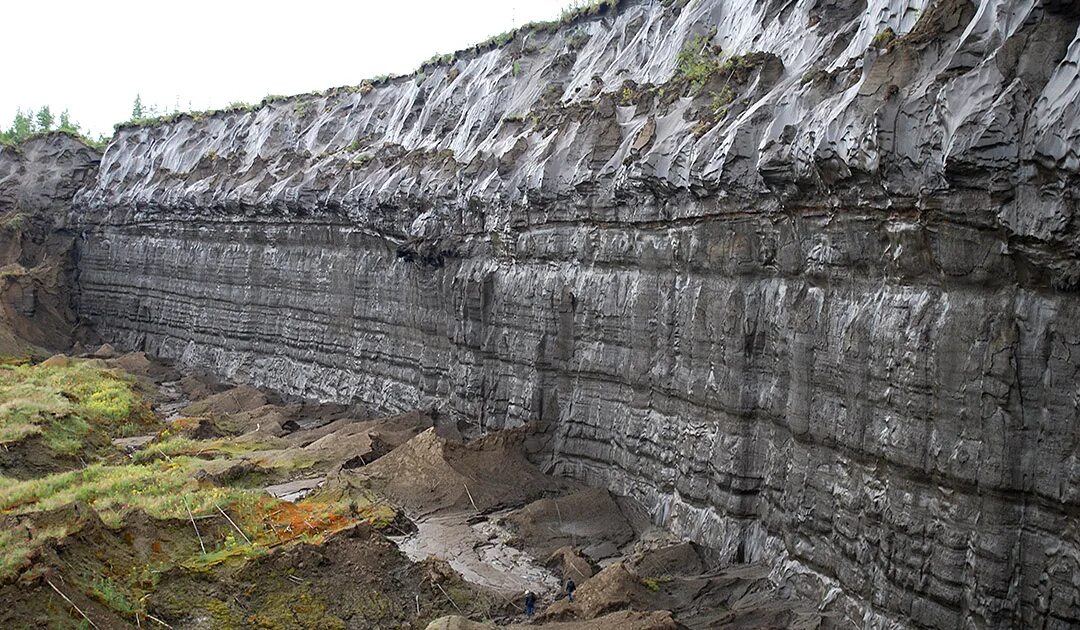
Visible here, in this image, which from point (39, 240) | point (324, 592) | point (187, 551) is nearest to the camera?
point (324, 592)

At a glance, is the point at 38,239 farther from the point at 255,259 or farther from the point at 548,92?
the point at 548,92

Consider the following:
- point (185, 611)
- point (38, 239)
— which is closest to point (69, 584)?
point (185, 611)

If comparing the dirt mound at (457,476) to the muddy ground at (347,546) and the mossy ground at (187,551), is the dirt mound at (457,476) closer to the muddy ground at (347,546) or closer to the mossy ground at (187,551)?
the muddy ground at (347,546)

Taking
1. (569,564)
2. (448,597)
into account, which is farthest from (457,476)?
(448,597)

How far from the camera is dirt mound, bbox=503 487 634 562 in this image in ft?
64.6

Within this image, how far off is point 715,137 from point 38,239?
44667 millimetres

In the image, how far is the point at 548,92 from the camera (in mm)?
29703

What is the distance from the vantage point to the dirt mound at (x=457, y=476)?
22.7 m

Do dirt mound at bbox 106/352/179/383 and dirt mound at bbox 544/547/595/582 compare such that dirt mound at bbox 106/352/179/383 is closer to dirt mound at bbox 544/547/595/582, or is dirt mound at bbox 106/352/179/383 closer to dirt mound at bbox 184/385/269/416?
dirt mound at bbox 184/385/269/416

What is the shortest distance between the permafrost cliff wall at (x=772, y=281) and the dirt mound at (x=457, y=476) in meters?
0.85

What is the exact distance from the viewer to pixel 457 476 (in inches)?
912

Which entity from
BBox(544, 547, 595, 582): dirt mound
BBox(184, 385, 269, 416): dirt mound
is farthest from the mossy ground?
BBox(184, 385, 269, 416): dirt mound

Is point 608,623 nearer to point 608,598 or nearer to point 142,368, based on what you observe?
point 608,598

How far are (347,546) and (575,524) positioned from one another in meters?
5.13
